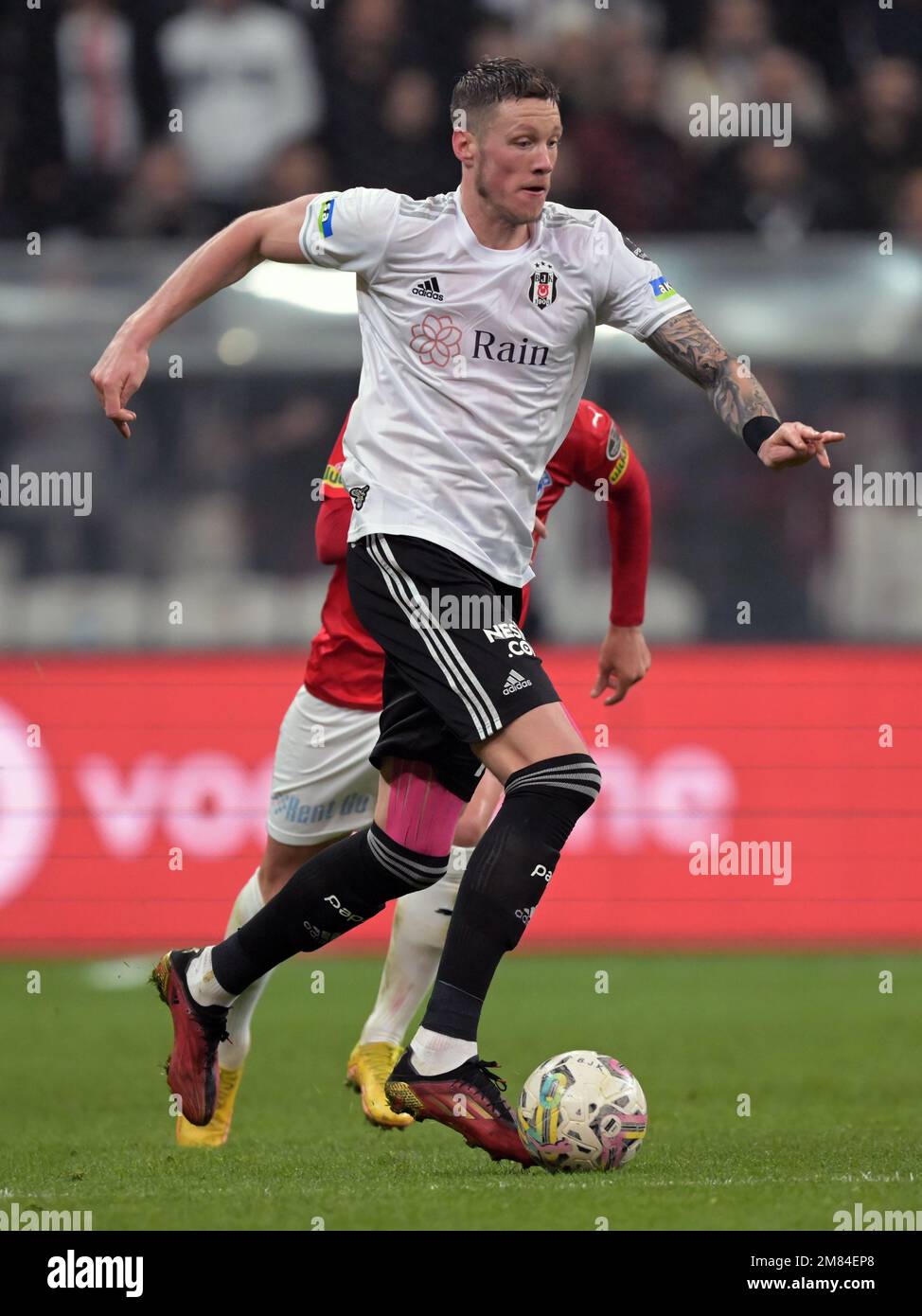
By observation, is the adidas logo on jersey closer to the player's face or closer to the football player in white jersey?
the football player in white jersey

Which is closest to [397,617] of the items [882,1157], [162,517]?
[882,1157]

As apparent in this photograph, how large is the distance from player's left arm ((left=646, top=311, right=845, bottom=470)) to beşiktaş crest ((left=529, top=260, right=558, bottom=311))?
243 mm

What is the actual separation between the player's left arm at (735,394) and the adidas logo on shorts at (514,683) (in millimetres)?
659

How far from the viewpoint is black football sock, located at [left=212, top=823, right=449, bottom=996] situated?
4.61 meters

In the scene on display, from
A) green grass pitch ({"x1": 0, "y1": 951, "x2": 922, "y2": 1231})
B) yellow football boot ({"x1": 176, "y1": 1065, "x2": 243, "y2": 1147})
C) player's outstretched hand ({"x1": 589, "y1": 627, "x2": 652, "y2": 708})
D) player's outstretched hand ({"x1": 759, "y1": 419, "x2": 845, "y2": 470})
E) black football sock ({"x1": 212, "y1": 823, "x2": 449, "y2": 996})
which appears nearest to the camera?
green grass pitch ({"x1": 0, "y1": 951, "x2": 922, "y2": 1231})

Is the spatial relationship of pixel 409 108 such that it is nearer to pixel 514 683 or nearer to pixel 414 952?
pixel 414 952

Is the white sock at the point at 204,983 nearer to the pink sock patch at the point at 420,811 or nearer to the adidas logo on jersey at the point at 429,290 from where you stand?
the pink sock patch at the point at 420,811

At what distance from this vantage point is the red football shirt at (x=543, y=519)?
18.0 ft

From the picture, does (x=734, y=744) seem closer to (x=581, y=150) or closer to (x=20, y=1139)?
(x=581, y=150)

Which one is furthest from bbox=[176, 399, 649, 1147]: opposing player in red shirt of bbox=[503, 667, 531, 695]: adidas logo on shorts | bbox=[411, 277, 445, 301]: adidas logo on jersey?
bbox=[503, 667, 531, 695]: adidas logo on shorts

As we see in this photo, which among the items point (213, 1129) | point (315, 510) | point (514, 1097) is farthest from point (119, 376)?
point (315, 510)

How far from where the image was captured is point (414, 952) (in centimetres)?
575

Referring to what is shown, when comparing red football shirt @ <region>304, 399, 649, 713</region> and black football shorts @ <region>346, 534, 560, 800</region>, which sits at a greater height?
red football shirt @ <region>304, 399, 649, 713</region>

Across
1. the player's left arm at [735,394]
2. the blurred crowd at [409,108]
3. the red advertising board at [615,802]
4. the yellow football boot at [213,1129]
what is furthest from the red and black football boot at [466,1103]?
the blurred crowd at [409,108]
